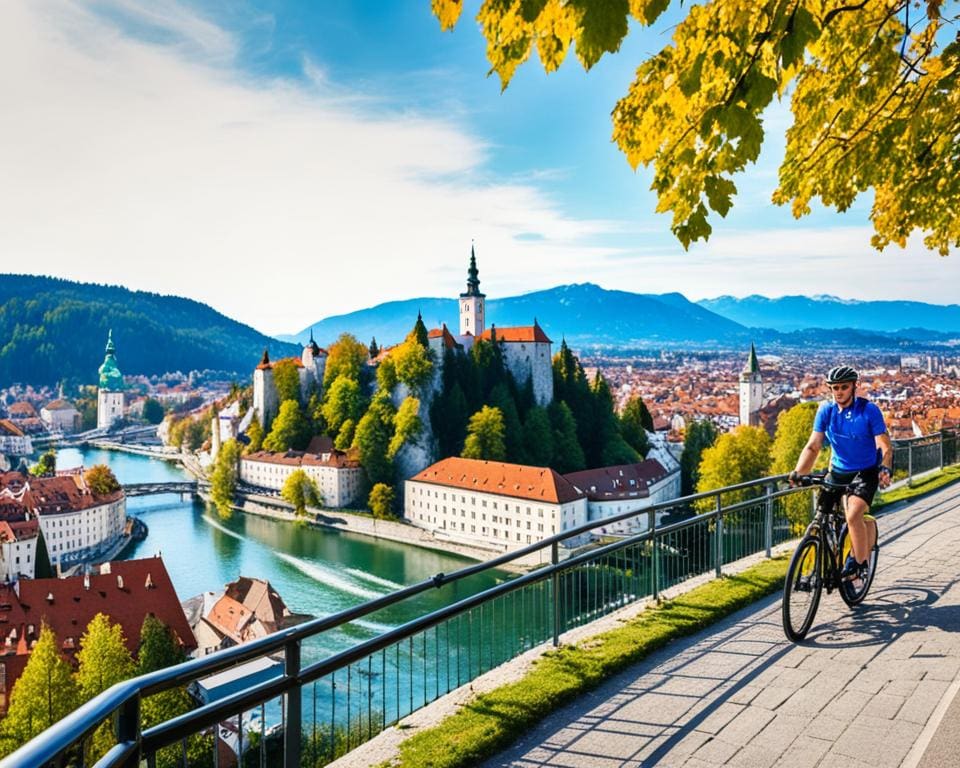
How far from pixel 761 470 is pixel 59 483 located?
48.8 metres

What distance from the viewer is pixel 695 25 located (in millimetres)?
3084

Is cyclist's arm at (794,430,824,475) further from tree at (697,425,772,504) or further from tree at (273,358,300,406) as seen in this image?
tree at (273,358,300,406)

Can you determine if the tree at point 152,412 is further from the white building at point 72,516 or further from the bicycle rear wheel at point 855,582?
the bicycle rear wheel at point 855,582

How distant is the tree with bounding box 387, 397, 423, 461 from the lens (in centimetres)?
5850

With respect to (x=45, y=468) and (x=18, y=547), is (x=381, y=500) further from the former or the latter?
(x=45, y=468)

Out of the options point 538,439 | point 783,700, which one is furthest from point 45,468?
point 783,700

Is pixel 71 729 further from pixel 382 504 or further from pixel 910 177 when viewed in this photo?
pixel 382 504

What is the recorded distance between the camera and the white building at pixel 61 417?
139000mm

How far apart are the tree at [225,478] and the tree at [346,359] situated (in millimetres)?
9995

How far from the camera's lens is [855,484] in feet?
16.2

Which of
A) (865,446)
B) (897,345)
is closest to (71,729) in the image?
(865,446)

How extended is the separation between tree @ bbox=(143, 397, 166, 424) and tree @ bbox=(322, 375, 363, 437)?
295ft

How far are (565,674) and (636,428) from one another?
2350 inches

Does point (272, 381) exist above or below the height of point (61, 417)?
above
